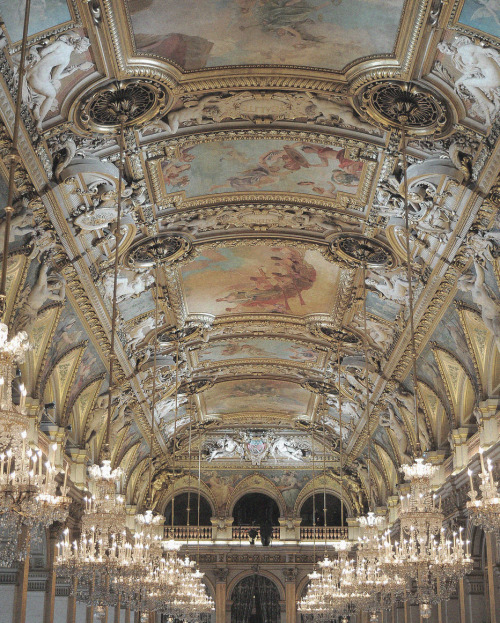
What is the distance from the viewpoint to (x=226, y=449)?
33.1 metres

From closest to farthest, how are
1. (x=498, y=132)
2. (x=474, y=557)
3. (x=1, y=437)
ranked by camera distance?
(x=1, y=437) < (x=498, y=132) < (x=474, y=557)

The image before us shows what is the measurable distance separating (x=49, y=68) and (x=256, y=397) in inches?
775

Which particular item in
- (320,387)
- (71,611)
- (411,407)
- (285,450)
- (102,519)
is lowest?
(71,611)

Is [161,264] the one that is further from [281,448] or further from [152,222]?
[281,448]

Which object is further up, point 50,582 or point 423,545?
point 423,545

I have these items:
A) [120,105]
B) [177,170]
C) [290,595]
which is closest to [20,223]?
[120,105]

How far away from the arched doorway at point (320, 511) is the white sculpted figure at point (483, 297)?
20.9 metres

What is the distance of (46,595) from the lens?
59.8ft

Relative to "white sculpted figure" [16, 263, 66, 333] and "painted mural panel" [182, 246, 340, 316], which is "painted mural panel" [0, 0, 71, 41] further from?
"painted mural panel" [182, 246, 340, 316]

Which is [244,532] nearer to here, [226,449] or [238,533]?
[238,533]

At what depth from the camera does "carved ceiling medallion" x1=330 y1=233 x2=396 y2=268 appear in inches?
610

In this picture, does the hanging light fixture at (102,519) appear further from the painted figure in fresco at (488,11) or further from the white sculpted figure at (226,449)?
the white sculpted figure at (226,449)

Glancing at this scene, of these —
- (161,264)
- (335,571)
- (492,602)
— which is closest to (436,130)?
(161,264)

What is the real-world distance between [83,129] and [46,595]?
37.5 ft
